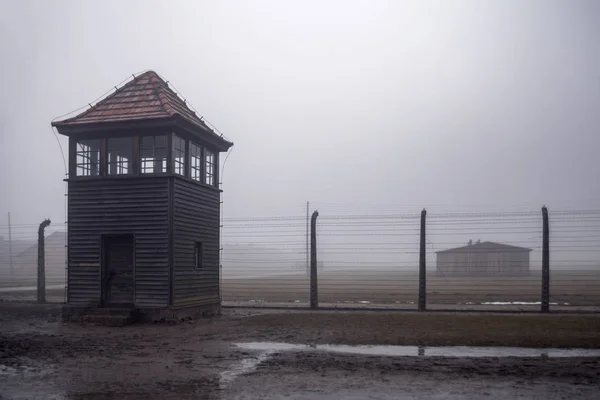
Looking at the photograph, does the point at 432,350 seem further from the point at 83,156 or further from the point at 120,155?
the point at 83,156

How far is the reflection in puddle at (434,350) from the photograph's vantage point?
10711 mm

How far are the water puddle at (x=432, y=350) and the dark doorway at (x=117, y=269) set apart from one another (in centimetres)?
659

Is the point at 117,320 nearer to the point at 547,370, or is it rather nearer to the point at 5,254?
the point at 547,370

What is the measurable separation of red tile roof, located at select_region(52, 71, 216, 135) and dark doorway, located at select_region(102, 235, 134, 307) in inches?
142

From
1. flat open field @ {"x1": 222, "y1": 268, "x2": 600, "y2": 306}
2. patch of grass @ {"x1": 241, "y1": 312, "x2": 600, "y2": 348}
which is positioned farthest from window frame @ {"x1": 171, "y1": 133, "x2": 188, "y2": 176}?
flat open field @ {"x1": 222, "y1": 268, "x2": 600, "y2": 306}

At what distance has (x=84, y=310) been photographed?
17.7 meters

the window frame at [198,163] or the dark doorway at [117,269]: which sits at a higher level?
the window frame at [198,163]

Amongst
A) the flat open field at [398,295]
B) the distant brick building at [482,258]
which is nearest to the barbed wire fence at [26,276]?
the flat open field at [398,295]

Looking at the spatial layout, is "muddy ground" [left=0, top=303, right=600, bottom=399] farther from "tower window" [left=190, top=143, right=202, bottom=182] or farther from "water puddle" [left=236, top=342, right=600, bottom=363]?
"tower window" [left=190, top=143, right=202, bottom=182]

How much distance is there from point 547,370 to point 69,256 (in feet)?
45.9

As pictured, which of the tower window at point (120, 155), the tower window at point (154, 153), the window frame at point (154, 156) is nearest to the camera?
the window frame at point (154, 156)

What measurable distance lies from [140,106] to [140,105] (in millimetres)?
91

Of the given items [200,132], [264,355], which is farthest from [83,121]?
[264,355]

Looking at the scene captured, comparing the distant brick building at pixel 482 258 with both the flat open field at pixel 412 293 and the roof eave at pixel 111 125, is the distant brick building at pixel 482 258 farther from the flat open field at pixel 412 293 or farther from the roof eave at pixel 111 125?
the roof eave at pixel 111 125
